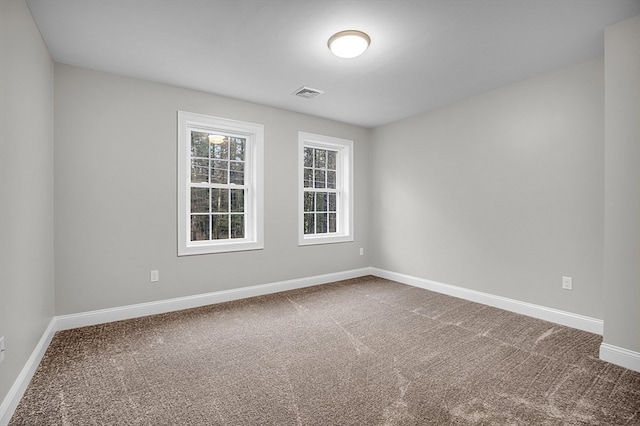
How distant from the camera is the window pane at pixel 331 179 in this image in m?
4.98

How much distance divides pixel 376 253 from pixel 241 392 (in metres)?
3.60

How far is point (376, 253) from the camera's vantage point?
17.0 ft

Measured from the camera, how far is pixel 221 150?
388cm

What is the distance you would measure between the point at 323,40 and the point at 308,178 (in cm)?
241

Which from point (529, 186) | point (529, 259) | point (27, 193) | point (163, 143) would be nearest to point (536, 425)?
point (529, 259)

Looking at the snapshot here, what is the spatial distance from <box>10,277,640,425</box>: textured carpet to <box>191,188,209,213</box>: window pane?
124 centimetres

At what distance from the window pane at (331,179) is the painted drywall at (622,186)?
11.0 ft

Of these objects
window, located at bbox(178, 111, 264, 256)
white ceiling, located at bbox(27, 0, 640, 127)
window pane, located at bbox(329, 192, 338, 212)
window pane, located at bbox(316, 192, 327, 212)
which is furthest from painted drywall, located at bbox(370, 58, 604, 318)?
window, located at bbox(178, 111, 264, 256)

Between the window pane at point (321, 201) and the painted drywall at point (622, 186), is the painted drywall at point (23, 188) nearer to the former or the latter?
the window pane at point (321, 201)

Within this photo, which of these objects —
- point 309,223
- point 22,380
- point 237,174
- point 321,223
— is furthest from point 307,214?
point 22,380

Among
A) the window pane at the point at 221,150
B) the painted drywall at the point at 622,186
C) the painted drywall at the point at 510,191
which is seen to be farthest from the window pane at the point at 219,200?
the painted drywall at the point at 622,186

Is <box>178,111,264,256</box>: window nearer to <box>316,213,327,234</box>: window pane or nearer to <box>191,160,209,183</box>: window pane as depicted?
<box>191,160,209,183</box>: window pane

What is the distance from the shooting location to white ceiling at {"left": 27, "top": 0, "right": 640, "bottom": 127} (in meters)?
2.09

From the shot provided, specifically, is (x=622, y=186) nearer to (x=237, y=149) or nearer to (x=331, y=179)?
(x=331, y=179)
